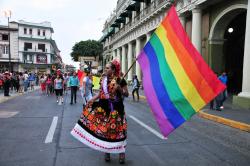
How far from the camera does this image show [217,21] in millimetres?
16594

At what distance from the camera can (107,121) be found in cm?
467

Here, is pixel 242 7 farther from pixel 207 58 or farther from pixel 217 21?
pixel 207 58

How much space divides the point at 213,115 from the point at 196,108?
6.88m

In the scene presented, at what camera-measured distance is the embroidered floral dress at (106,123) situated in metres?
4.64

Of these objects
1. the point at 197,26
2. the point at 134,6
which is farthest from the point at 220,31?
the point at 134,6

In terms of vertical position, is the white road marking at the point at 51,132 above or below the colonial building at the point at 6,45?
below

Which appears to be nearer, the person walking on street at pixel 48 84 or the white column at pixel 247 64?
the white column at pixel 247 64

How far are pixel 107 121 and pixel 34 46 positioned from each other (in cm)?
7217

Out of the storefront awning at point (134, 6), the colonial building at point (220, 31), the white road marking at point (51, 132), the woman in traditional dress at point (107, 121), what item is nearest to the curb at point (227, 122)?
the colonial building at point (220, 31)

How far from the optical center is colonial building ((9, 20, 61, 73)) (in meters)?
69.6

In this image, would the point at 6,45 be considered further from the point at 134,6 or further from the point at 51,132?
the point at 51,132

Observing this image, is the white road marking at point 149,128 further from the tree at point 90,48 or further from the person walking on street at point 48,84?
the tree at point 90,48

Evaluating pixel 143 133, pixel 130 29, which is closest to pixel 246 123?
pixel 143 133

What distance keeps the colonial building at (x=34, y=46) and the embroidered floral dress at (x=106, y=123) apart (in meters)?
67.0
